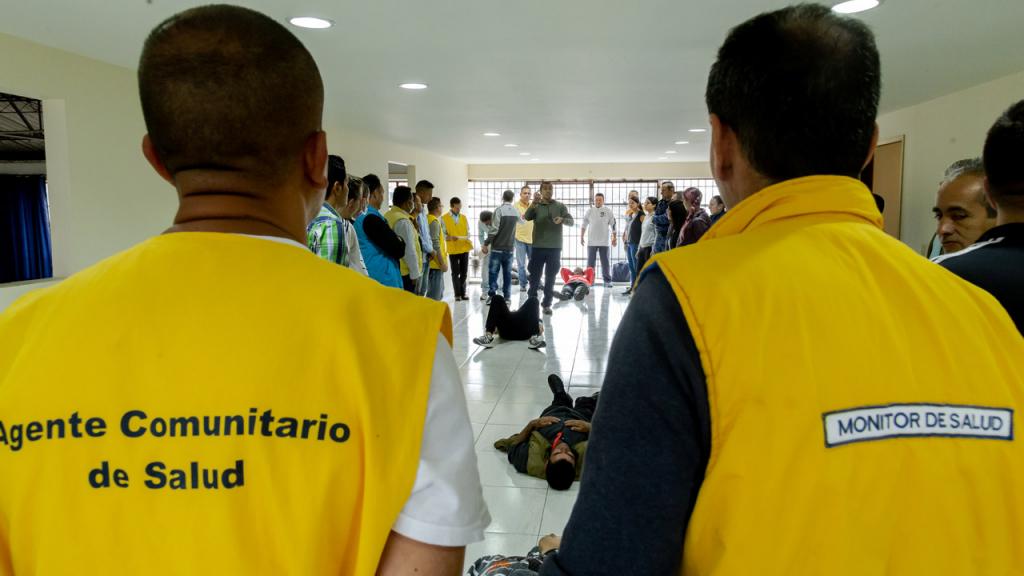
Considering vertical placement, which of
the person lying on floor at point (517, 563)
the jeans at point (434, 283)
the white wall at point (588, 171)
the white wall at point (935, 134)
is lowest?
the person lying on floor at point (517, 563)

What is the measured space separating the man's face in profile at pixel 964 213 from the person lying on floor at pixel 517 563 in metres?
1.72

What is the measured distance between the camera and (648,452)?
Result: 26.9 inches

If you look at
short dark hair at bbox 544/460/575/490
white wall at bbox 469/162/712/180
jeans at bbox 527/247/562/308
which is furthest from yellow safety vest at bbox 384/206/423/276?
white wall at bbox 469/162/712/180

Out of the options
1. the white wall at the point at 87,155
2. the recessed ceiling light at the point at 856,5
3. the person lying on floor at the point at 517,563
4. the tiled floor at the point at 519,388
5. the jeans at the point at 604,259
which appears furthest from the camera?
the jeans at the point at 604,259

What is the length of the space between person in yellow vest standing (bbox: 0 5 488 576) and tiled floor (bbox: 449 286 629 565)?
210 cm

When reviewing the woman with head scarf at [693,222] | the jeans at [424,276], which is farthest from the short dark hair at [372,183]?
the woman with head scarf at [693,222]

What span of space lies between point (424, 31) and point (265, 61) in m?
3.39

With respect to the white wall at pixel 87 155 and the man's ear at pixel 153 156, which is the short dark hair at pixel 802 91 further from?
the white wall at pixel 87 155

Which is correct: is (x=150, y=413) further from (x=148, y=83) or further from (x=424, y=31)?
(x=424, y=31)

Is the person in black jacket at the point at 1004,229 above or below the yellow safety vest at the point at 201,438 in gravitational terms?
above

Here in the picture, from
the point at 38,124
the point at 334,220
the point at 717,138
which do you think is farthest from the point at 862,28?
the point at 38,124

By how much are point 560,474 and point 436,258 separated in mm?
3813

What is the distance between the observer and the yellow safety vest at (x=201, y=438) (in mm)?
644

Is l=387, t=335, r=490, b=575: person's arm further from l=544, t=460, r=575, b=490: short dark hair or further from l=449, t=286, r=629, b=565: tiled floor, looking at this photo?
l=544, t=460, r=575, b=490: short dark hair
